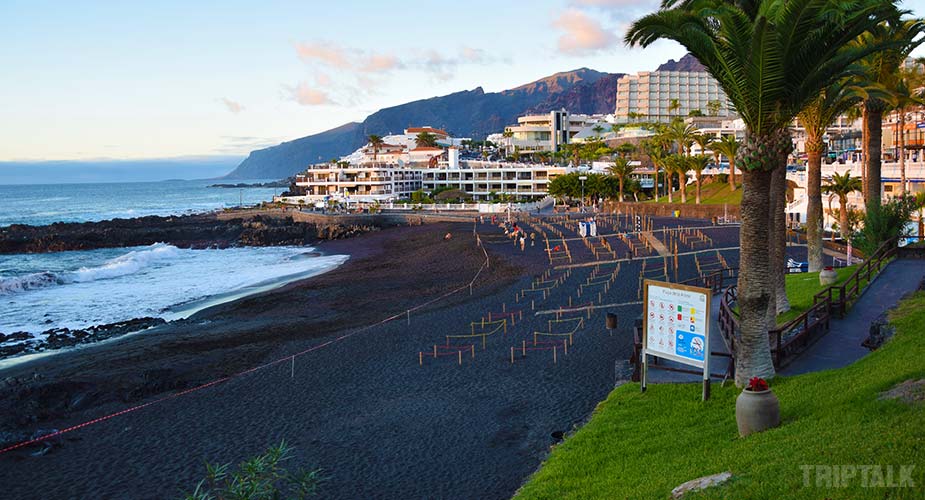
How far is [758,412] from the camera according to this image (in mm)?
9234

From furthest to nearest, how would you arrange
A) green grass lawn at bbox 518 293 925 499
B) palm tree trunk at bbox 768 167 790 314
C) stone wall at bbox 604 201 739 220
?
stone wall at bbox 604 201 739 220, palm tree trunk at bbox 768 167 790 314, green grass lawn at bbox 518 293 925 499

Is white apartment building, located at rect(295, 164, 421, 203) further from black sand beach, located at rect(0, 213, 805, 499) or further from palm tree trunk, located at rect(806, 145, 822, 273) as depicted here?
palm tree trunk, located at rect(806, 145, 822, 273)

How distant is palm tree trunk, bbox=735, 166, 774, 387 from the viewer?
11.8 meters

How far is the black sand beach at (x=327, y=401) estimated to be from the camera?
41.6ft

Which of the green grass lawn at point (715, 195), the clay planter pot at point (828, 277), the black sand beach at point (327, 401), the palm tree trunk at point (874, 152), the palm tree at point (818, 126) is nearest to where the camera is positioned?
the black sand beach at point (327, 401)

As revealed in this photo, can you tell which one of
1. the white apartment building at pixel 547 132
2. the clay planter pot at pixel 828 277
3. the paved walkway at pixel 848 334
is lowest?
the paved walkway at pixel 848 334

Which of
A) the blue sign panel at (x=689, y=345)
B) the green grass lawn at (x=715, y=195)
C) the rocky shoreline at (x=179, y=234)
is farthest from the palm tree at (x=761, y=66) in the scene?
the rocky shoreline at (x=179, y=234)

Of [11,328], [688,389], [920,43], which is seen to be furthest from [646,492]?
[11,328]

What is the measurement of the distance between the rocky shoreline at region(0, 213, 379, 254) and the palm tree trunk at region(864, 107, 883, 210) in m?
55.0

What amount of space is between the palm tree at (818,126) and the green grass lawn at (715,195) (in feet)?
130

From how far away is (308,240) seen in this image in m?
71.4

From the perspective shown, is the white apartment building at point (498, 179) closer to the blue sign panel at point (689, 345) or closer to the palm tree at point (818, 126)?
the palm tree at point (818, 126)

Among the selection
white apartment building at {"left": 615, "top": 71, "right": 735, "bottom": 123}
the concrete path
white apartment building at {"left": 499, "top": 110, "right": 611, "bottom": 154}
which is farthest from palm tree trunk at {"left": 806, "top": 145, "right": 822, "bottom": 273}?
white apartment building at {"left": 615, "top": 71, "right": 735, "bottom": 123}

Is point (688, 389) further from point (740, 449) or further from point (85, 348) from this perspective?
point (85, 348)
